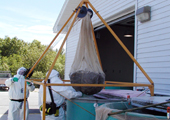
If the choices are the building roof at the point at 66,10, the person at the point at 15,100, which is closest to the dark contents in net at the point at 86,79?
the person at the point at 15,100

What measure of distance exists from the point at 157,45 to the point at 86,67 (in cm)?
221

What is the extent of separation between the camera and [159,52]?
4.57 metres

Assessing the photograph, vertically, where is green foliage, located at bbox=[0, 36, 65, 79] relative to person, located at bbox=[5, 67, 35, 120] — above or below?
above

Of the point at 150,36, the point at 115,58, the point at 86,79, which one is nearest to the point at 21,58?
the point at 115,58

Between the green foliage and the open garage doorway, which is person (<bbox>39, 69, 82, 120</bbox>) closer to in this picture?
the open garage doorway

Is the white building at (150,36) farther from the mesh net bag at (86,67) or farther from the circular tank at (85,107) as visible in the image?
the circular tank at (85,107)

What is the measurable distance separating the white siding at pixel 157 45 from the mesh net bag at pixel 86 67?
67.0 inches

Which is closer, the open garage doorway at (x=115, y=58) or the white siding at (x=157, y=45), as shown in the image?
the white siding at (x=157, y=45)

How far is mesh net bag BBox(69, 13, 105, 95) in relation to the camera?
3.36 meters

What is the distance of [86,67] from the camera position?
11.0 feet

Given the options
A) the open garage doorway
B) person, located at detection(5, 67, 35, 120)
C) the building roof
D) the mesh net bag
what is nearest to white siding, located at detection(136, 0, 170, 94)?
the mesh net bag

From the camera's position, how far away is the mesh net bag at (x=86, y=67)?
132 inches

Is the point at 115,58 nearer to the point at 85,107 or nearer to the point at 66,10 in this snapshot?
the point at 66,10

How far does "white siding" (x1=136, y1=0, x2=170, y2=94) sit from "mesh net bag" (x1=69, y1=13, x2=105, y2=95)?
170 cm
